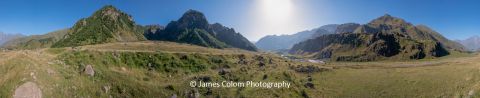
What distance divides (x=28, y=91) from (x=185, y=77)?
57552 millimetres

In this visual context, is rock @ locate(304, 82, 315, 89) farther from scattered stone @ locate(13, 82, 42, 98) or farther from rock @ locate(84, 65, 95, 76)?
scattered stone @ locate(13, 82, 42, 98)

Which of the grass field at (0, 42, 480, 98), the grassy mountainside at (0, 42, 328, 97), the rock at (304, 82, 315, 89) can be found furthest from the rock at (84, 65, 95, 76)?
the rock at (304, 82, 315, 89)

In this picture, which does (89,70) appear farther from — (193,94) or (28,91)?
(193,94)

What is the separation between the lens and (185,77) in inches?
5699

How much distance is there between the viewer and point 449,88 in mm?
133125

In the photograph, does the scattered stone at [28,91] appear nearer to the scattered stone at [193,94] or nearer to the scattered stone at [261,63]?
the scattered stone at [193,94]

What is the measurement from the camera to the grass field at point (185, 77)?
354 feet

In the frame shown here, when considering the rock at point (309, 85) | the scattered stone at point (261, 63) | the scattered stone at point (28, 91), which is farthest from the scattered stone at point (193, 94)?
the scattered stone at point (261, 63)

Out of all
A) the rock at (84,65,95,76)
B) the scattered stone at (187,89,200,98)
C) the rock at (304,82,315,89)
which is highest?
the rock at (84,65,95,76)

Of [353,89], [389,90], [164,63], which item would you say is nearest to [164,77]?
[164,63]

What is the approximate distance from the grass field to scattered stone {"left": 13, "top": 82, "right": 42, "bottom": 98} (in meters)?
1.25

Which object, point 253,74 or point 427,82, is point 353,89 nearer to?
point 427,82

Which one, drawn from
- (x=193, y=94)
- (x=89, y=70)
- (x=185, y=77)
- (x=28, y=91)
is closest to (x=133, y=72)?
(x=89, y=70)

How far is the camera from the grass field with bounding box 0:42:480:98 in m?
108
